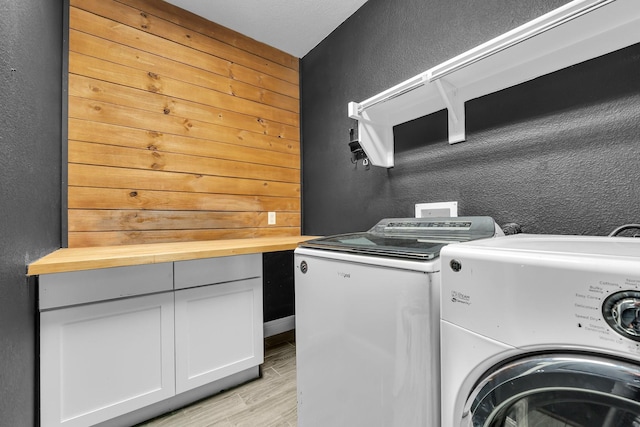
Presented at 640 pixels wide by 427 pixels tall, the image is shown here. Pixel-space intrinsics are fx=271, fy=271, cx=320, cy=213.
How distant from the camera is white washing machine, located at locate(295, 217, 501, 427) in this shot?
715 millimetres

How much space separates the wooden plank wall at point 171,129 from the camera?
1.57 meters

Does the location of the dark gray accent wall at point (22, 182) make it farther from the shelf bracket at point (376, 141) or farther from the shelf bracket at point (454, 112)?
the shelf bracket at point (454, 112)

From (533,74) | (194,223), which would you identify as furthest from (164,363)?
(533,74)

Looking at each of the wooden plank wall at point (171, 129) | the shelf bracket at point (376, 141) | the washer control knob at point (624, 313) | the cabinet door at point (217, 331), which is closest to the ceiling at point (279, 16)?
the wooden plank wall at point (171, 129)

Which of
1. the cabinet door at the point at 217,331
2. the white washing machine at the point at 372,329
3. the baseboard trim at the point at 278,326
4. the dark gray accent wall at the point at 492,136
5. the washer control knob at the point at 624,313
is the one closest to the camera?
the washer control knob at the point at 624,313

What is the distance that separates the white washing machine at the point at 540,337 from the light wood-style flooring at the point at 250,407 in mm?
1028

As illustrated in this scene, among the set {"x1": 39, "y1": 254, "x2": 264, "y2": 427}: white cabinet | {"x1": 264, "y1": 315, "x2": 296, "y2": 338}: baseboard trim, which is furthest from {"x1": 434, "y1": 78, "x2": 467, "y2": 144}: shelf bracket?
{"x1": 264, "y1": 315, "x2": 296, "y2": 338}: baseboard trim

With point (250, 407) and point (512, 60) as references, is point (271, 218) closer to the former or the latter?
point (250, 407)

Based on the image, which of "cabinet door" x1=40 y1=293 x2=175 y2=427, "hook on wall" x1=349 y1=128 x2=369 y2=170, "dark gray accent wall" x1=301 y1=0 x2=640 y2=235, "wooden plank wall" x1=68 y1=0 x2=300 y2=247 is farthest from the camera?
"hook on wall" x1=349 y1=128 x2=369 y2=170

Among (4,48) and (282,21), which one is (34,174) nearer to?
(4,48)

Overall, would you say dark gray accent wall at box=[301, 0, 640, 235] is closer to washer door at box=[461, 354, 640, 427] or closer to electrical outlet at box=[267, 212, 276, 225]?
electrical outlet at box=[267, 212, 276, 225]

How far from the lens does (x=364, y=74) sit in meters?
1.90

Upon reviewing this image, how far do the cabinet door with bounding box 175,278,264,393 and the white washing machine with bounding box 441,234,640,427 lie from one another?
1.19m

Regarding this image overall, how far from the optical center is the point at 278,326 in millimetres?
2248
